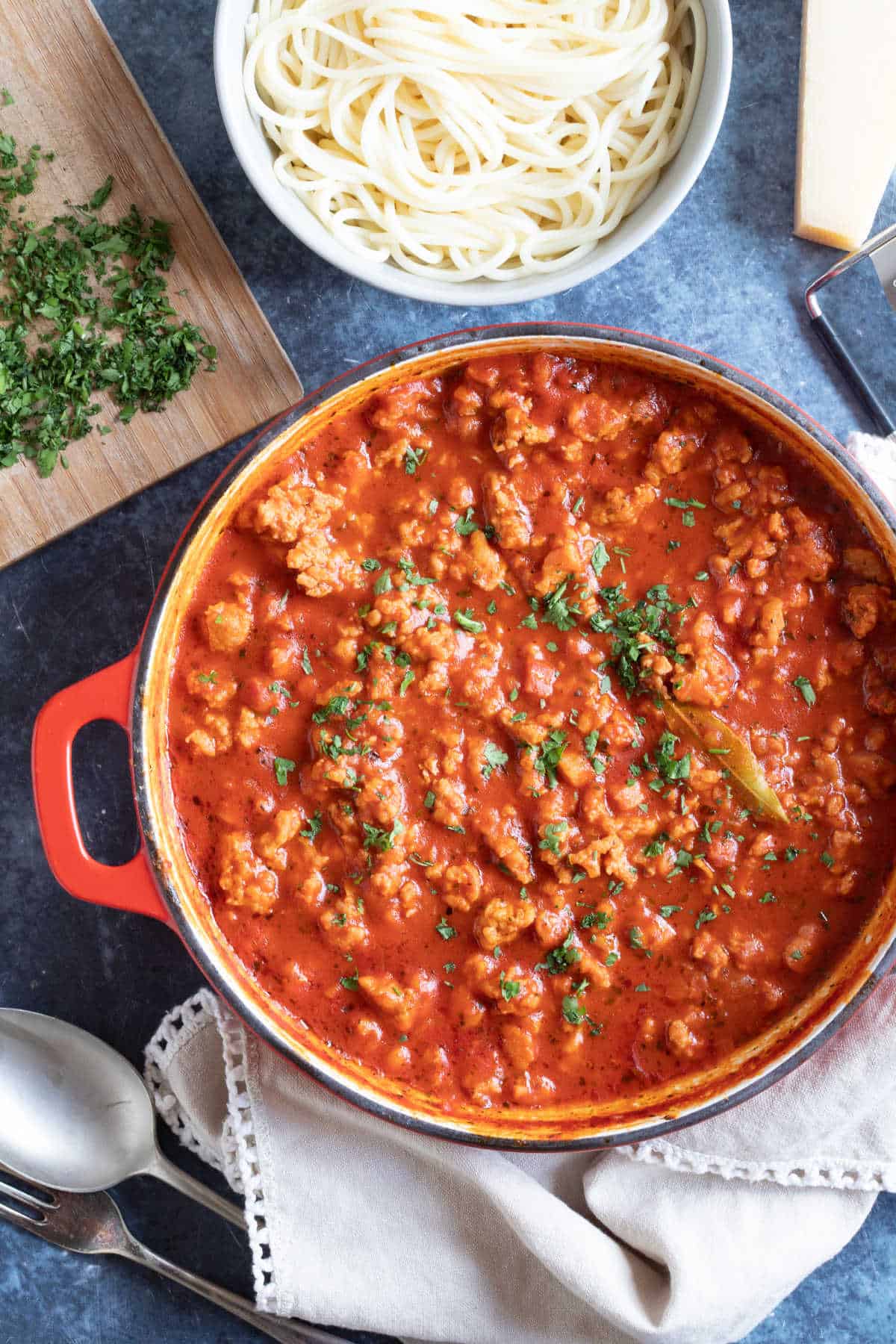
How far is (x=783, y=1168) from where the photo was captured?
152 inches

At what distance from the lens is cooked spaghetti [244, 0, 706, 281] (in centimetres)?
378

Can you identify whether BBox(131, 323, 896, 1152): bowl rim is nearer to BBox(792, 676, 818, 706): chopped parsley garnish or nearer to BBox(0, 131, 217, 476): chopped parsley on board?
BBox(792, 676, 818, 706): chopped parsley garnish

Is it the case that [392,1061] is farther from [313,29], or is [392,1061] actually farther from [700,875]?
[313,29]

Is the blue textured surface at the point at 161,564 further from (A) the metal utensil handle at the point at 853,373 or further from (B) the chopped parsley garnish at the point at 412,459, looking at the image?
(B) the chopped parsley garnish at the point at 412,459

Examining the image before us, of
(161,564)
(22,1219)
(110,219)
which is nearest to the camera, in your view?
(110,219)

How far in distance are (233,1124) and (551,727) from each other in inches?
69.3

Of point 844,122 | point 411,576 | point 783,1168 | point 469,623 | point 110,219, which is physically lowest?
point 783,1168

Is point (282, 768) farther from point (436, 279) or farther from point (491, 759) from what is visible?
point (436, 279)

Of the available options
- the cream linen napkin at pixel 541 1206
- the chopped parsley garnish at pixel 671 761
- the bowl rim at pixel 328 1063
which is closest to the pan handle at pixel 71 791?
the bowl rim at pixel 328 1063

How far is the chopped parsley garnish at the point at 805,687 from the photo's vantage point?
3656mm

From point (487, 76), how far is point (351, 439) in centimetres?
134

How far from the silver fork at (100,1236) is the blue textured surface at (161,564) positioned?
11 cm

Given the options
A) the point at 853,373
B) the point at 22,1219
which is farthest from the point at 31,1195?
the point at 853,373

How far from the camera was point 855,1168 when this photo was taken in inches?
154
